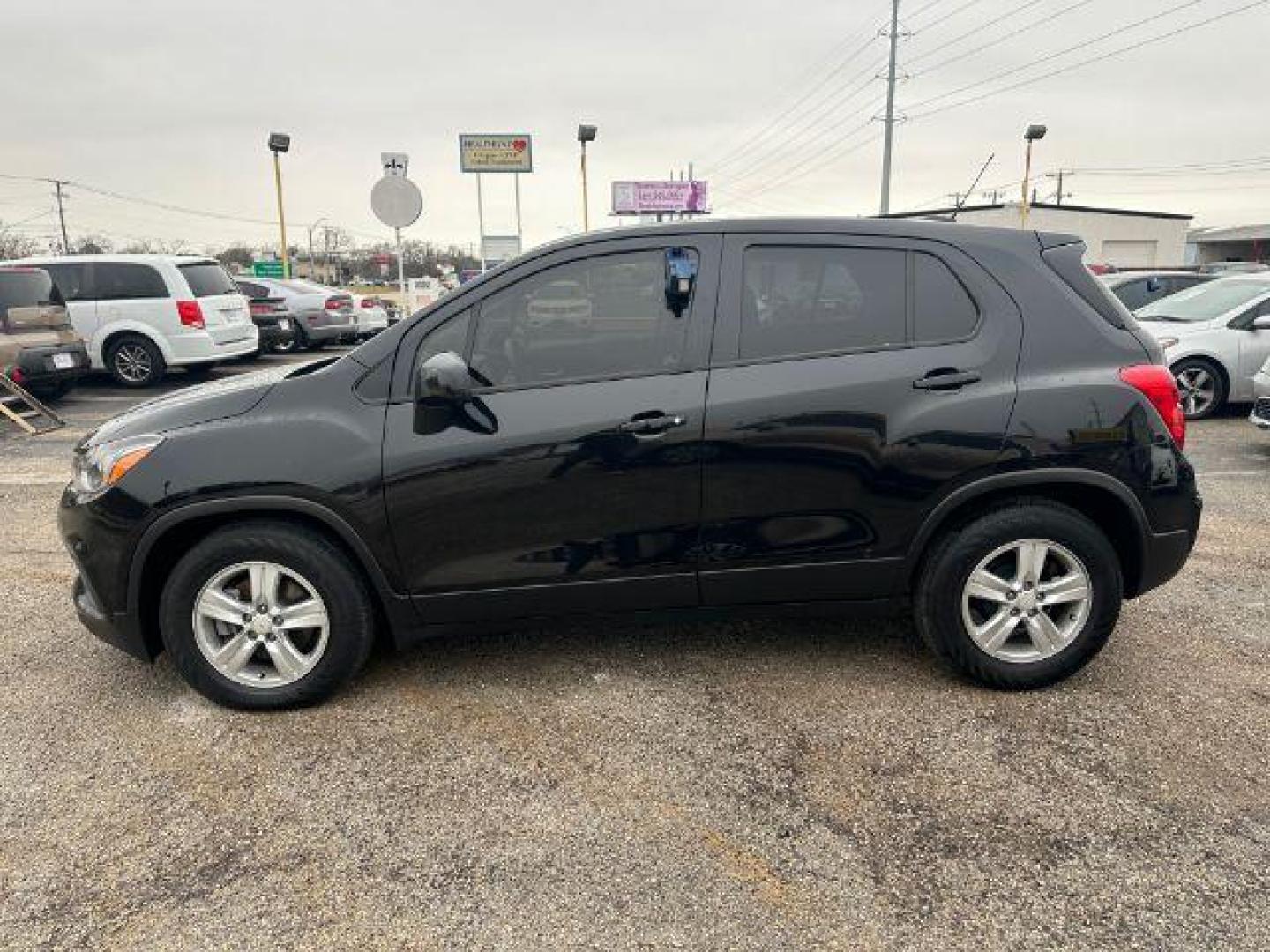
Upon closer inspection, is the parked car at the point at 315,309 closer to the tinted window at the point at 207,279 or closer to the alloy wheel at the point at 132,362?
the tinted window at the point at 207,279

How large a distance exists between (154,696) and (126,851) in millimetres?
1005

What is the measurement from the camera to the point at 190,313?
Result: 11.3m

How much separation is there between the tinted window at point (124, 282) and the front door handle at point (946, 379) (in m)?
11.2

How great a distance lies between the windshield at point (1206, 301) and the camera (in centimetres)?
874

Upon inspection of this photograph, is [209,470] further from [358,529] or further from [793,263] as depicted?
[793,263]

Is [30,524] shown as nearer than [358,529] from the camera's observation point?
No

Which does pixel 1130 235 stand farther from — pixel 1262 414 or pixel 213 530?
pixel 213 530

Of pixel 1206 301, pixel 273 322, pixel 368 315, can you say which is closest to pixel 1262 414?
pixel 1206 301

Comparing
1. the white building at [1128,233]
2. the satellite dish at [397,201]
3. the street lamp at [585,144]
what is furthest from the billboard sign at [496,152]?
the white building at [1128,233]

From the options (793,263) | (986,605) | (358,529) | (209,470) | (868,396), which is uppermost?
(793,263)

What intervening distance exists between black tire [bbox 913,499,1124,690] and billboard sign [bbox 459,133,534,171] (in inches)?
773

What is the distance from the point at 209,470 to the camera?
2.96 metres

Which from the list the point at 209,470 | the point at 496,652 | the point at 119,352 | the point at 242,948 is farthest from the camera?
the point at 119,352

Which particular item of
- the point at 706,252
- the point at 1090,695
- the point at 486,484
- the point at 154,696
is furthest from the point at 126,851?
the point at 1090,695
